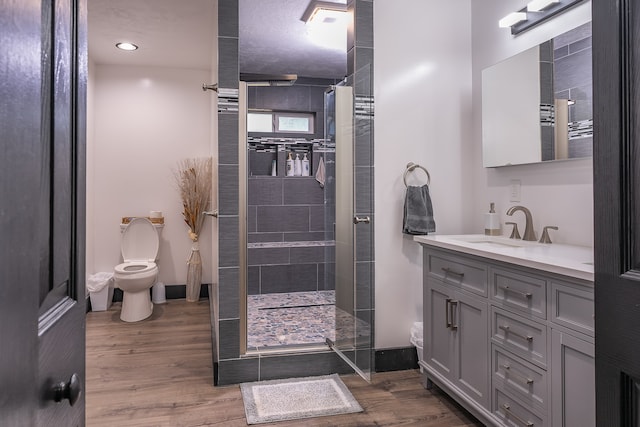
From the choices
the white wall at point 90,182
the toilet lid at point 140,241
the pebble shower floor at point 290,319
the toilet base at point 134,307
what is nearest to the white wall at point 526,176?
the pebble shower floor at point 290,319

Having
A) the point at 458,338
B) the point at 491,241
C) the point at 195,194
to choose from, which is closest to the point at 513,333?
the point at 458,338

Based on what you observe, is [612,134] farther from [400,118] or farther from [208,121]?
[208,121]

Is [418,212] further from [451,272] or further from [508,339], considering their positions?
[508,339]

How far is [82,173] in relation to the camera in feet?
2.63

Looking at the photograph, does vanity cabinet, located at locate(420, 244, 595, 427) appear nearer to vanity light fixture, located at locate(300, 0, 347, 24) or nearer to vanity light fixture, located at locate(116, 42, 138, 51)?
vanity light fixture, located at locate(300, 0, 347, 24)

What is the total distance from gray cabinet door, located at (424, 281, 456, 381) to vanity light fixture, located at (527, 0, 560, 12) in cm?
156

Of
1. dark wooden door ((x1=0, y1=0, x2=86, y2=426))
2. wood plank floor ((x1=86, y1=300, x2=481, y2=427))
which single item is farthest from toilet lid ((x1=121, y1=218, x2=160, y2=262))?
dark wooden door ((x1=0, y1=0, x2=86, y2=426))

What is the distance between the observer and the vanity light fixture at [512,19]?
8.18ft

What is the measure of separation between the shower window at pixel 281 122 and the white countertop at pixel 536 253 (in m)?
3.24

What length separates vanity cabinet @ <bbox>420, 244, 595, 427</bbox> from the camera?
1.61m

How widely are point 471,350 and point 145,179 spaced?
383cm

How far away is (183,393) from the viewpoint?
8.46ft

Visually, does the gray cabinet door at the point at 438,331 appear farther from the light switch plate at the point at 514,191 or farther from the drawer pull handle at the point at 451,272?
the light switch plate at the point at 514,191

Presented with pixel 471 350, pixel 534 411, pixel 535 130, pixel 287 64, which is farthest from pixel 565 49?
pixel 287 64
